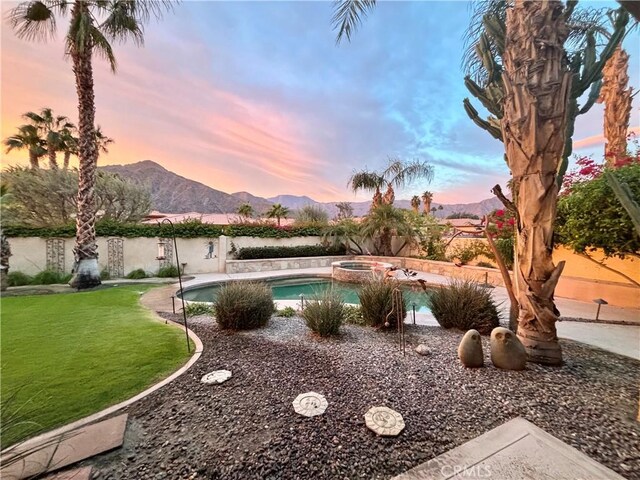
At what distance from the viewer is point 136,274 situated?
11.3 metres

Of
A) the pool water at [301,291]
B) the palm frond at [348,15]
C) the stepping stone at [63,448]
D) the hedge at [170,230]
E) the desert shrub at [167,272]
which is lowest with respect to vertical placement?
A: the pool water at [301,291]

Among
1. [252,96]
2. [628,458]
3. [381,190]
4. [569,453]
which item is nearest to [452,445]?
[569,453]

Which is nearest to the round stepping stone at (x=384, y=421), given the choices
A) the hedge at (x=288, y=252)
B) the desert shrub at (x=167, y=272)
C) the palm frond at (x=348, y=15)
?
the palm frond at (x=348, y=15)

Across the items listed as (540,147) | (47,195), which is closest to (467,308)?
(540,147)

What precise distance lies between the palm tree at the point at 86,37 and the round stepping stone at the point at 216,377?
8569 mm

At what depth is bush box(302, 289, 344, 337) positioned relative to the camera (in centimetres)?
456

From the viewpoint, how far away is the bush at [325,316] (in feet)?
15.0

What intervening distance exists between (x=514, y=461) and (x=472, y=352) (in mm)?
1499

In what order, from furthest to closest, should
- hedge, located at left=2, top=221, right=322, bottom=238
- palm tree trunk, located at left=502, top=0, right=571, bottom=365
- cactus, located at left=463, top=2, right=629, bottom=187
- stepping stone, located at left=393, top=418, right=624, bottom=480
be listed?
hedge, located at left=2, top=221, right=322, bottom=238 → cactus, located at left=463, top=2, right=629, bottom=187 → palm tree trunk, located at left=502, top=0, right=571, bottom=365 → stepping stone, located at left=393, top=418, right=624, bottom=480

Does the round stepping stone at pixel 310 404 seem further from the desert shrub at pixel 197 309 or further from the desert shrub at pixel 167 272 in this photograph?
the desert shrub at pixel 167 272

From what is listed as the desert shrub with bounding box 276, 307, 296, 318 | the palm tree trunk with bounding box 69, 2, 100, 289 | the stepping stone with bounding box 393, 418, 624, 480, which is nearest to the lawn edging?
the desert shrub with bounding box 276, 307, 296, 318

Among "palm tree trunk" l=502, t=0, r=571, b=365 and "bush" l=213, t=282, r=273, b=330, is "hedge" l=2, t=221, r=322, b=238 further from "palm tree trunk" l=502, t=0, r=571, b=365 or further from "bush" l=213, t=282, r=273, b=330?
"palm tree trunk" l=502, t=0, r=571, b=365

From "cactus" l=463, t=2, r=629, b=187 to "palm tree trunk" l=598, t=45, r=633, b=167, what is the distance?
22.6 ft

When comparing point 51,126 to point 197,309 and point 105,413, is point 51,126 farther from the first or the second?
point 105,413
